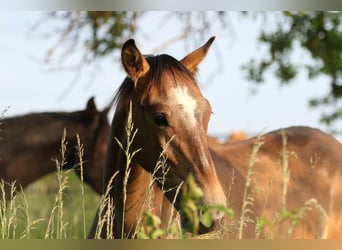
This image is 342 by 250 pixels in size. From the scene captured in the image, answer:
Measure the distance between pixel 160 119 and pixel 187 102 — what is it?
185mm

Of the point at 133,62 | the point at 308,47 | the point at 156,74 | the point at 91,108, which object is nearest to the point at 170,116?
the point at 156,74

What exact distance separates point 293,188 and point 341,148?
0.64m

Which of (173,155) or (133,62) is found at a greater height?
(133,62)

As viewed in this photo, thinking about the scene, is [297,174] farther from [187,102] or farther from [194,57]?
[187,102]

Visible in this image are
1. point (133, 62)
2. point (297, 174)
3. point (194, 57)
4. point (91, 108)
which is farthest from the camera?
point (91, 108)

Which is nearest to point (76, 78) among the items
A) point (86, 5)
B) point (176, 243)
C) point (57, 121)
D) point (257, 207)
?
point (57, 121)

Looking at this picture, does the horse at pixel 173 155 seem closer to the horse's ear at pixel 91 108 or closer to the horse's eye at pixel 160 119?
the horse's eye at pixel 160 119

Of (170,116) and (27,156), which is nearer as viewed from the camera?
(170,116)

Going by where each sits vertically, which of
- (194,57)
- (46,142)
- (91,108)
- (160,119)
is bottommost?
(160,119)

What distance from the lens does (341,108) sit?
1194cm

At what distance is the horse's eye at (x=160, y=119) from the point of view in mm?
3441

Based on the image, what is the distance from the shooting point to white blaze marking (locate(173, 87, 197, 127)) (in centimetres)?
334

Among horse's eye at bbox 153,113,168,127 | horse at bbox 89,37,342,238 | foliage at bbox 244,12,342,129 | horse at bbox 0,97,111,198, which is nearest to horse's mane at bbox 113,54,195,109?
horse at bbox 89,37,342,238

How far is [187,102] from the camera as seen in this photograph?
3.38 metres
